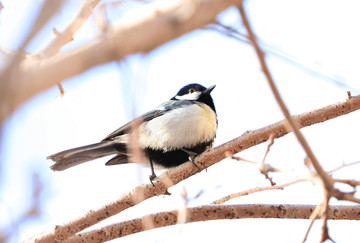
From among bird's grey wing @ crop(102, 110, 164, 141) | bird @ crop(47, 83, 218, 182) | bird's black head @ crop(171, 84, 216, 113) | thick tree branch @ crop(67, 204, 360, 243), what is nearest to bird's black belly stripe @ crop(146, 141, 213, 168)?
bird @ crop(47, 83, 218, 182)

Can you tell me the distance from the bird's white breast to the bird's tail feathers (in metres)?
0.36

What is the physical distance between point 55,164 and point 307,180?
2.88m

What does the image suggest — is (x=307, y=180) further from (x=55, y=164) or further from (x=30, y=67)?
(x=55, y=164)

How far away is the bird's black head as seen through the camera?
5624 millimetres

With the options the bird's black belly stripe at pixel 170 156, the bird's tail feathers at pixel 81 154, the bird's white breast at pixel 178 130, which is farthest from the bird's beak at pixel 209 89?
the bird's tail feathers at pixel 81 154

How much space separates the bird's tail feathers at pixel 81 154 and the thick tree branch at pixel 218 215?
4.14 ft

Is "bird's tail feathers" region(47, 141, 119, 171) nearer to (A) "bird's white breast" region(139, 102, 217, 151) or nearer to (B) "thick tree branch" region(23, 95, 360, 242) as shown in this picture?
(A) "bird's white breast" region(139, 102, 217, 151)

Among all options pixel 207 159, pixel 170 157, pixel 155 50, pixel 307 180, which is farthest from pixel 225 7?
pixel 170 157

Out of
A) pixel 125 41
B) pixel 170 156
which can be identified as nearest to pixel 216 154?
pixel 170 156

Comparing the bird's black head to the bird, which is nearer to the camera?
the bird

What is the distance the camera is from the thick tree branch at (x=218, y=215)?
10.3 feet

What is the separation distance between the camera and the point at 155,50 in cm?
133

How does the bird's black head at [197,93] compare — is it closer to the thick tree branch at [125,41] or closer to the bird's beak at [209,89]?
the bird's beak at [209,89]

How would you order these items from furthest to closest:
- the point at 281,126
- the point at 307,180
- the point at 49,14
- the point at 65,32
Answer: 1. the point at 281,126
2. the point at 65,32
3. the point at 307,180
4. the point at 49,14
